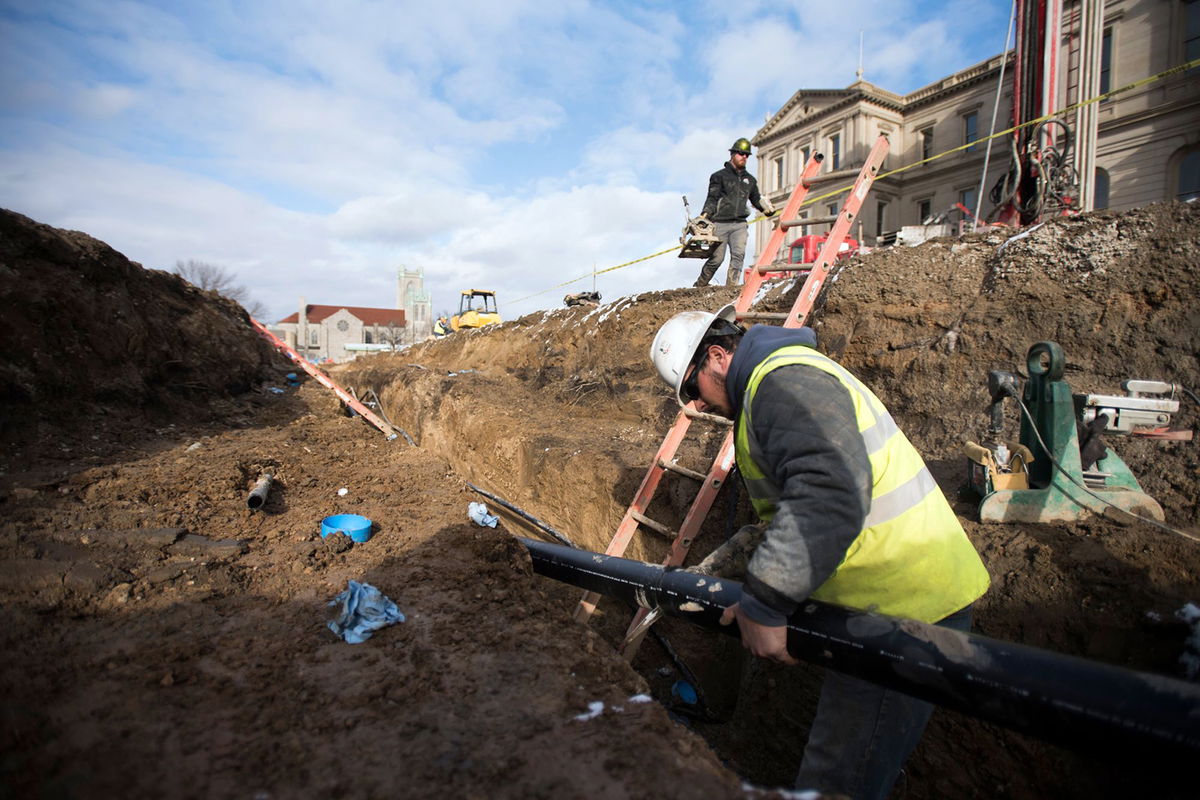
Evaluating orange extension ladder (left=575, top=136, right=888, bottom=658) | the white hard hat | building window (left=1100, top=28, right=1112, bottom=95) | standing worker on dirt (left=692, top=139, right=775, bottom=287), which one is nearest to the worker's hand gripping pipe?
the white hard hat

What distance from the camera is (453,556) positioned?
378 cm

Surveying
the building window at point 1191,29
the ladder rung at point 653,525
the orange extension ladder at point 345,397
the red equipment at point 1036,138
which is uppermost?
the building window at point 1191,29

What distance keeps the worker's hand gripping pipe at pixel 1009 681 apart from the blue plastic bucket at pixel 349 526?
252 centimetres

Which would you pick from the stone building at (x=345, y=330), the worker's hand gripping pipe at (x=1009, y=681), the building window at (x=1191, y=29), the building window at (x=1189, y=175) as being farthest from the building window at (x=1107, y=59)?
the stone building at (x=345, y=330)

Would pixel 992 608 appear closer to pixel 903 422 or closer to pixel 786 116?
pixel 903 422

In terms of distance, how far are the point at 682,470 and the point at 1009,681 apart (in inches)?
104

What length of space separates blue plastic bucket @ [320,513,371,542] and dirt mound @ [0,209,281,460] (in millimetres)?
3185

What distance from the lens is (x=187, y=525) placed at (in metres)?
3.74

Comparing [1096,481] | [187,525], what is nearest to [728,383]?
[1096,481]

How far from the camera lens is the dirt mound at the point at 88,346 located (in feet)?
17.5

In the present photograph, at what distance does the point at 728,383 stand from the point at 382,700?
1803 mm

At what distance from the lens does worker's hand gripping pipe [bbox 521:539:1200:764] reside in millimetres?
1509

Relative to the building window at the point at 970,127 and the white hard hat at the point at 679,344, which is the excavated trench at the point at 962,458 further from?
the building window at the point at 970,127

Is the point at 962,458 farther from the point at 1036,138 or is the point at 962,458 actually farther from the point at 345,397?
the point at 345,397
